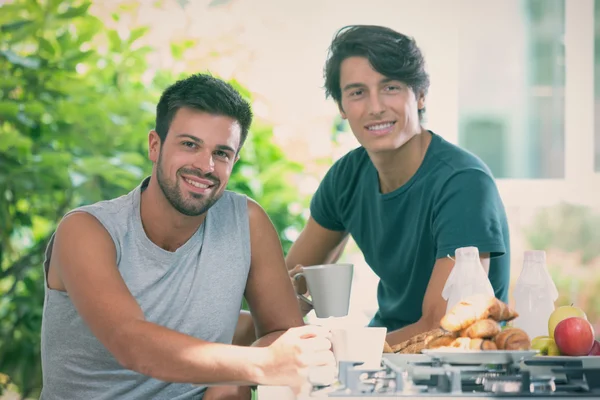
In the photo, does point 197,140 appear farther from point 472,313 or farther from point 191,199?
point 472,313

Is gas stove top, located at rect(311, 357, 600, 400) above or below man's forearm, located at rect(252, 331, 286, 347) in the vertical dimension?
above

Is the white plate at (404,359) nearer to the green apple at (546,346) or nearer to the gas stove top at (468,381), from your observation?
the gas stove top at (468,381)

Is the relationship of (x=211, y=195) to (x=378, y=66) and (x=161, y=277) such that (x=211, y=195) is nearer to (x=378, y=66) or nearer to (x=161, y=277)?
(x=161, y=277)

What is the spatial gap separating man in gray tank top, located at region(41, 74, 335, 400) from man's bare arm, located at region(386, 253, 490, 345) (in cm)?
29

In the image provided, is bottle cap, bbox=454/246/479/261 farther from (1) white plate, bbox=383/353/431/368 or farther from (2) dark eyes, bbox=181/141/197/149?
(2) dark eyes, bbox=181/141/197/149

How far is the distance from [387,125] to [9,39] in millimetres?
1663

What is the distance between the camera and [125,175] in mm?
3043

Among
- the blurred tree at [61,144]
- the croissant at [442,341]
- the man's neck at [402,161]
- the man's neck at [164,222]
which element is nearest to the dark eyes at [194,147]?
the man's neck at [164,222]

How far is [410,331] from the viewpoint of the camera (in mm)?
1997

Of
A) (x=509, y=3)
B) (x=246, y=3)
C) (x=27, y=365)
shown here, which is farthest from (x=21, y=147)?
(x=509, y=3)

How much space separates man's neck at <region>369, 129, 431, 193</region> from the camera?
7.31 ft

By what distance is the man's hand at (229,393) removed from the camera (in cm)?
162

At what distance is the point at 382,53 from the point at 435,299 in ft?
2.34

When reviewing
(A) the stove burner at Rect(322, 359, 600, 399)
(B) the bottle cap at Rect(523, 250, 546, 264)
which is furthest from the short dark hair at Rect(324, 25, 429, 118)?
(A) the stove burner at Rect(322, 359, 600, 399)
